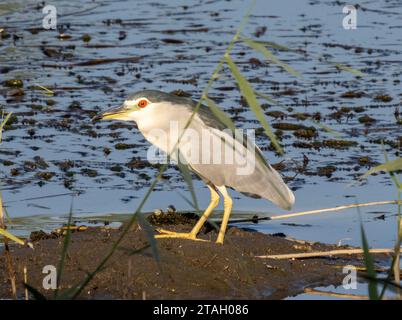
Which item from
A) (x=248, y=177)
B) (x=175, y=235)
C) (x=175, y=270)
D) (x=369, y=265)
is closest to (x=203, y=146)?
(x=248, y=177)

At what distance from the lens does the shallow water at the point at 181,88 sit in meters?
9.47

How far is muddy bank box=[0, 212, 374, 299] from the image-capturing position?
23.5 ft

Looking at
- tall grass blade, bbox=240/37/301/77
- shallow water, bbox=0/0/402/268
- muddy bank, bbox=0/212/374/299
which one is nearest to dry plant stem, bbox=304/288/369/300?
muddy bank, bbox=0/212/374/299

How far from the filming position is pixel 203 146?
7.91 metres

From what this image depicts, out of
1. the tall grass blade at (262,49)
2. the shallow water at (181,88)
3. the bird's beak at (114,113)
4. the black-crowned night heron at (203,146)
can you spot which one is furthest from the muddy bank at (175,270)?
the tall grass blade at (262,49)

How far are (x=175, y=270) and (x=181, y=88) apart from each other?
18.8 ft

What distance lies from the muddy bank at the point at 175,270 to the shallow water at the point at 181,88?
63 cm

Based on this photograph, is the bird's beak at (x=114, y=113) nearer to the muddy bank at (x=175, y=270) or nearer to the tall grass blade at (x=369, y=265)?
the muddy bank at (x=175, y=270)

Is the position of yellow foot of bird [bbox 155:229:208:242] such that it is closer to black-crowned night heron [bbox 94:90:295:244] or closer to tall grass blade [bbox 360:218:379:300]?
black-crowned night heron [bbox 94:90:295:244]

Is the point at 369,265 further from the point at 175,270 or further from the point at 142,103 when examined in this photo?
the point at 142,103

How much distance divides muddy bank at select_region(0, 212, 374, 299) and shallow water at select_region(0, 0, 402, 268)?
24.8 inches

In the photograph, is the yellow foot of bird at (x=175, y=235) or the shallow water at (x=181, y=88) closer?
the yellow foot of bird at (x=175, y=235)
